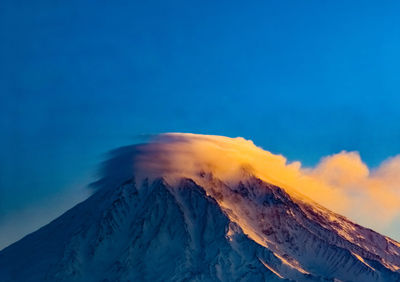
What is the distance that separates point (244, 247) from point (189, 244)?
39.8 ft

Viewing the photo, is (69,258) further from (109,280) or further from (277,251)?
(277,251)

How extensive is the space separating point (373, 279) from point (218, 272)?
1341 inches

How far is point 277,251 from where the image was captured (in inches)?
7805

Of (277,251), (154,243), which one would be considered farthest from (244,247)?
(154,243)

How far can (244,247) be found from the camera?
19638 cm

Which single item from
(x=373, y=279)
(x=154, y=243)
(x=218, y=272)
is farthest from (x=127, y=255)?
(x=373, y=279)

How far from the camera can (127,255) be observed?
646 feet

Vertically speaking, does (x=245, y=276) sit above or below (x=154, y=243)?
below

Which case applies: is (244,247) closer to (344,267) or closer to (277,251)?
(277,251)

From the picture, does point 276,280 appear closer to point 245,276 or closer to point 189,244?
point 245,276

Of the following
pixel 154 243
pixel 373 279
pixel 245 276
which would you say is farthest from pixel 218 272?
pixel 373 279

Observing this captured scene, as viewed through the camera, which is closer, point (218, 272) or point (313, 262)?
point (218, 272)

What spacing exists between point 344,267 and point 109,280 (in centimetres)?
5117

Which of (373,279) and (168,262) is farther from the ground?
(168,262)
